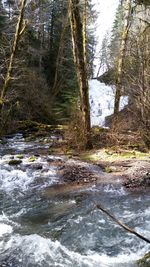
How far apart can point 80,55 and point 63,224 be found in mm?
7243

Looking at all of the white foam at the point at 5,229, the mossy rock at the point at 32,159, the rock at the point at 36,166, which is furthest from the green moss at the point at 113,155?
the white foam at the point at 5,229

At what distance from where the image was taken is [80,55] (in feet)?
43.3

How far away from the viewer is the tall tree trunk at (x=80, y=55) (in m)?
12.9

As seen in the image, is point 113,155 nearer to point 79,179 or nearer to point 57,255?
point 79,179

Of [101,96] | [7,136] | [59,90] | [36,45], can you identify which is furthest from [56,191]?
[101,96]

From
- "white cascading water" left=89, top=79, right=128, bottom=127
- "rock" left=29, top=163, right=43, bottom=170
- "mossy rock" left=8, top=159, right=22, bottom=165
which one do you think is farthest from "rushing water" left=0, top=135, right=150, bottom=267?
"white cascading water" left=89, top=79, right=128, bottom=127

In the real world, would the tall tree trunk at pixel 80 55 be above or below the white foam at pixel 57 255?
above

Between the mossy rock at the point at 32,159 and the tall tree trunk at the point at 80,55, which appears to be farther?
the tall tree trunk at the point at 80,55

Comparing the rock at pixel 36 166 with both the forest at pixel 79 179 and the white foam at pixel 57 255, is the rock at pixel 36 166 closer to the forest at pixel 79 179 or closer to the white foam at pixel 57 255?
the forest at pixel 79 179

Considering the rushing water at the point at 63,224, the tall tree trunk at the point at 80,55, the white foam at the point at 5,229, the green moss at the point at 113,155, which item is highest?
the tall tree trunk at the point at 80,55

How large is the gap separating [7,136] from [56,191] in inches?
367

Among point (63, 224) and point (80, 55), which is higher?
point (80, 55)

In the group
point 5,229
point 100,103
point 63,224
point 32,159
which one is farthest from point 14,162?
point 100,103

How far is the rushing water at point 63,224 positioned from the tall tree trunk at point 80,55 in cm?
302
